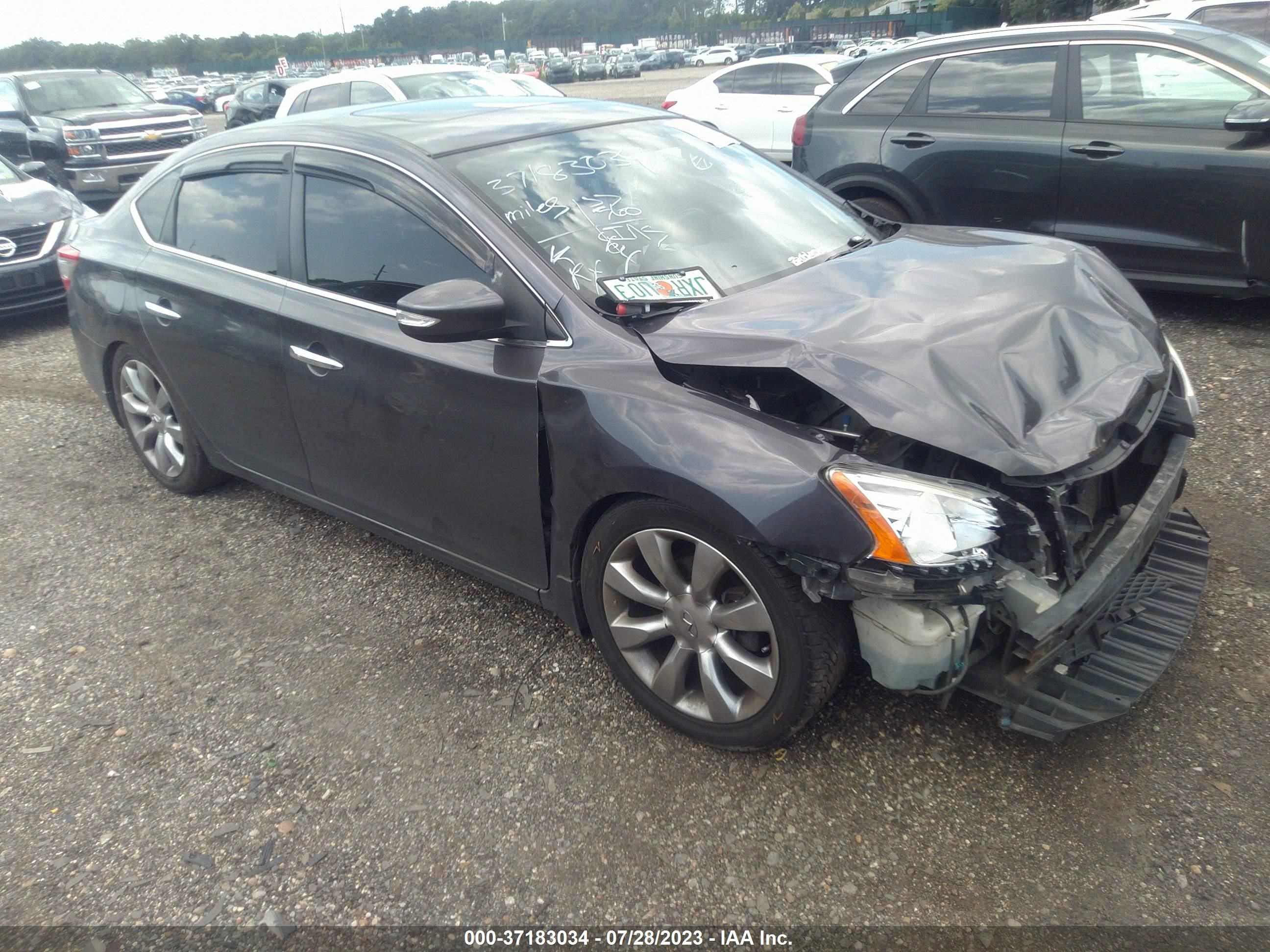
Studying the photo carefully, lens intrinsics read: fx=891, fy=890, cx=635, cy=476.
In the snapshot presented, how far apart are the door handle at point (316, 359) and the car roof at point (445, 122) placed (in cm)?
74

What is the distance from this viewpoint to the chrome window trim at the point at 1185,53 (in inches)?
192

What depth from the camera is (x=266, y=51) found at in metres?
83.6

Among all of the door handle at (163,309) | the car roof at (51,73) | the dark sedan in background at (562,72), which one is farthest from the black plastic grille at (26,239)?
the dark sedan in background at (562,72)

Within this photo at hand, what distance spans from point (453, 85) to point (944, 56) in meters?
5.87

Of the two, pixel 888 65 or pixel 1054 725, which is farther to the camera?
pixel 888 65

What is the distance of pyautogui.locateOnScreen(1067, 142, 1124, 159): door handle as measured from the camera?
17.0 ft

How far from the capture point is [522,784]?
2.54 metres

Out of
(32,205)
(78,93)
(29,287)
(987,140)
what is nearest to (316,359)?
(987,140)

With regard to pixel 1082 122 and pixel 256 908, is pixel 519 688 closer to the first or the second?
pixel 256 908

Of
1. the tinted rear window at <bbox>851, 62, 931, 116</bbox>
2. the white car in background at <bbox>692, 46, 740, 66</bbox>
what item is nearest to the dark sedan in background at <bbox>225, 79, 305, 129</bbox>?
the tinted rear window at <bbox>851, 62, 931, 116</bbox>

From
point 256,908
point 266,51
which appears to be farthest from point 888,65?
point 266,51

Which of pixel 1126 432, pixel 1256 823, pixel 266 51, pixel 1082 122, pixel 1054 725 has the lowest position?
pixel 1256 823

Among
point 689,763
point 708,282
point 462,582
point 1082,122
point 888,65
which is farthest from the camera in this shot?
point 888,65

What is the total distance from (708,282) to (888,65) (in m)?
4.28
